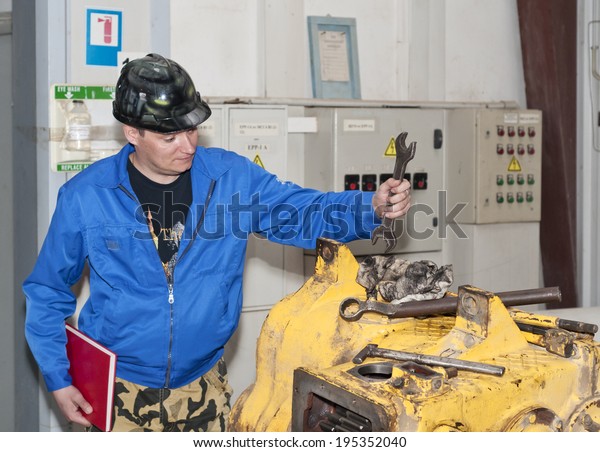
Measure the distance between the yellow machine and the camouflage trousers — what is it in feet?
1.26

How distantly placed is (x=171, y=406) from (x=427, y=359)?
884 mm

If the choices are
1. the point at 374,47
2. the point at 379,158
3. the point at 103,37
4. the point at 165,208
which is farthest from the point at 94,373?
the point at 374,47

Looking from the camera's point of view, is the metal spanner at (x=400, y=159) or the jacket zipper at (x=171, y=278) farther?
the jacket zipper at (x=171, y=278)

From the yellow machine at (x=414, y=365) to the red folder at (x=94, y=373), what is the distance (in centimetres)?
33

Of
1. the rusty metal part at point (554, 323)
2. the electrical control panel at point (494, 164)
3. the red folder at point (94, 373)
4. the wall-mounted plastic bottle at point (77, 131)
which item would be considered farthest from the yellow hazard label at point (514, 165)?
the red folder at point (94, 373)

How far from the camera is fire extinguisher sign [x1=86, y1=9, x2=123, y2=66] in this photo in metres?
2.80

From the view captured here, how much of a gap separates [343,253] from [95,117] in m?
1.37

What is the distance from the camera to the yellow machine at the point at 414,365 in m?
1.35

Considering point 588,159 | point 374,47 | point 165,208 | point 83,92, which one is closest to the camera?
point 165,208

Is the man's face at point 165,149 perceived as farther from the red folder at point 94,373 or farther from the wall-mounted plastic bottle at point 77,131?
the wall-mounted plastic bottle at point 77,131

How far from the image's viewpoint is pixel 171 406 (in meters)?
2.12

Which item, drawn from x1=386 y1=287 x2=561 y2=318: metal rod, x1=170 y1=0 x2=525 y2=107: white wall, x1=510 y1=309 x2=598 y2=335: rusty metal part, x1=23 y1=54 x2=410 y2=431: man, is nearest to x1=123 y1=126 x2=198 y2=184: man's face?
x1=23 y1=54 x2=410 y2=431: man

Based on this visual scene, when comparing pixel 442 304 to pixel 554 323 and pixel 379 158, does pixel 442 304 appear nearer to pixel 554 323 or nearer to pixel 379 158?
pixel 554 323

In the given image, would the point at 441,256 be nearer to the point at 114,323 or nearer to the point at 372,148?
the point at 372,148
